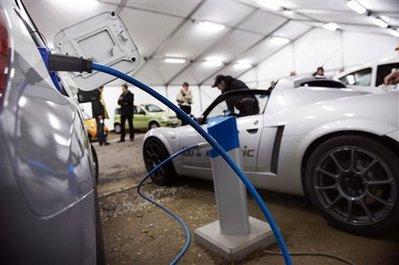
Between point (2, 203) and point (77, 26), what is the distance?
145cm

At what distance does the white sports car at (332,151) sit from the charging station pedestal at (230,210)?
0.50ft

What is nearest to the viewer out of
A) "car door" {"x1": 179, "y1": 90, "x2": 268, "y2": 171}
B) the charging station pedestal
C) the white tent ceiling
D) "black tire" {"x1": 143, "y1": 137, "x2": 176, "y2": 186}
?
the charging station pedestal

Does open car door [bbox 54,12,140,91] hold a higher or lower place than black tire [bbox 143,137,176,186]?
higher

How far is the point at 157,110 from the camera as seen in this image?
13.6 metres

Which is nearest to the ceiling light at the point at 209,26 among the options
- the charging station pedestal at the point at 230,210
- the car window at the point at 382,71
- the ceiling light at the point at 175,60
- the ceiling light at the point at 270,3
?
the ceiling light at the point at 270,3

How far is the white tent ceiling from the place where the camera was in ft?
29.8

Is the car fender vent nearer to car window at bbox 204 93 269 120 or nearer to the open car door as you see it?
car window at bbox 204 93 269 120

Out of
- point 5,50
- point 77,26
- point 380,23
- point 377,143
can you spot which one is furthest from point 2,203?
point 380,23

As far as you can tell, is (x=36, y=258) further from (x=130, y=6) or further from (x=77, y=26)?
(x=130, y=6)

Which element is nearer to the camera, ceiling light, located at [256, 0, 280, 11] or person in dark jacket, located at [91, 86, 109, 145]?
person in dark jacket, located at [91, 86, 109, 145]

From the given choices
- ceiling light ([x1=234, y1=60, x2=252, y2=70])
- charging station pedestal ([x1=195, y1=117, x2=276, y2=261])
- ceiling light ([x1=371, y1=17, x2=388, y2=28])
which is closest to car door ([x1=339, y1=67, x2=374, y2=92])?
charging station pedestal ([x1=195, y1=117, x2=276, y2=261])

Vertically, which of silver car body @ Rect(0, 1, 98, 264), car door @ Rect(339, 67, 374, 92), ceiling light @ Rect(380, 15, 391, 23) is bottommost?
silver car body @ Rect(0, 1, 98, 264)

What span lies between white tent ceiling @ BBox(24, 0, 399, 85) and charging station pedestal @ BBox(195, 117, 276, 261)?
7.43m

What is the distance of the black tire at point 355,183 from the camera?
182 cm
